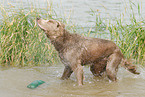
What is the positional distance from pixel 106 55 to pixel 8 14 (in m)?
3.27

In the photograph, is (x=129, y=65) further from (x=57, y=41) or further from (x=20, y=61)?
(x=20, y=61)

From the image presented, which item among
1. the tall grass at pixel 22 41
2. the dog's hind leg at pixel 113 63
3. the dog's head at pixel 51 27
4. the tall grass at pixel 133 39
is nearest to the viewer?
the dog's head at pixel 51 27

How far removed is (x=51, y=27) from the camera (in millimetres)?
5707

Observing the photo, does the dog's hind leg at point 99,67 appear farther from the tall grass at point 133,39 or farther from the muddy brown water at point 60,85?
the tall grass at point 133,39

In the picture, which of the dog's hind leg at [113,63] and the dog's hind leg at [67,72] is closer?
the dog's hind leg at [113,63]

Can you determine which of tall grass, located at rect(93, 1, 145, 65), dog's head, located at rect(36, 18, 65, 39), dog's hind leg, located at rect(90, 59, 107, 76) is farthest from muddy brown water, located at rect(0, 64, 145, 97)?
dog's head, located at rect(36, 18, 65, 39)

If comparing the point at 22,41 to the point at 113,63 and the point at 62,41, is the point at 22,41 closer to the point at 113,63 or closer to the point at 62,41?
the point at 62,41

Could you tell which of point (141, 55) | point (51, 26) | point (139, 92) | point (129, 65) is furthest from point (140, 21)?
point (51, 26)

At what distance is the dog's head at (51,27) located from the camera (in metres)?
5.64

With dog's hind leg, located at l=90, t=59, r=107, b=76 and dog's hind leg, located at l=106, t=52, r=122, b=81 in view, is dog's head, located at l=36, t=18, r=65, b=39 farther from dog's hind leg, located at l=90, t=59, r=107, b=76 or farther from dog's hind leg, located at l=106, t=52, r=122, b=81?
dog's hind leg, located at l=106, t=52, r=122, b=81

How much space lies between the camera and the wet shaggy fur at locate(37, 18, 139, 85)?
5.82m

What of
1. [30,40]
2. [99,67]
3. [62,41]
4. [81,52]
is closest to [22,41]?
[30,40]

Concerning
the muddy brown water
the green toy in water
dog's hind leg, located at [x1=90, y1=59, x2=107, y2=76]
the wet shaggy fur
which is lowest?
the muddy brown water

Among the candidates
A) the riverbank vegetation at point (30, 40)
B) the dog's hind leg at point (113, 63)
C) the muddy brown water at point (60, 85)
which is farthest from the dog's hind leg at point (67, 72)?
the riverbank vegetation at point (30, 40)
